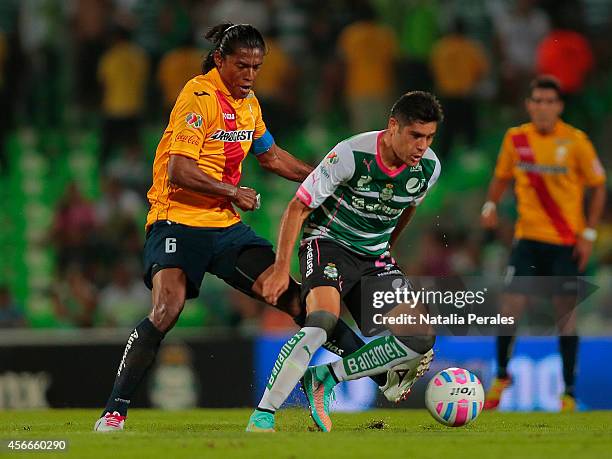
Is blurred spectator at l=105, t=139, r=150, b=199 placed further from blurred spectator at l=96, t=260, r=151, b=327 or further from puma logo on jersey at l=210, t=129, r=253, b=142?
puma logo on jersey at l=210, t=129, r=253, b=142

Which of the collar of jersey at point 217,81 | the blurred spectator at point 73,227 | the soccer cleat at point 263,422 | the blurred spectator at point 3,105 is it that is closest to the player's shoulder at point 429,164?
the collar of jersey at point 217,81

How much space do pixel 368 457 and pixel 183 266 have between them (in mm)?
2061

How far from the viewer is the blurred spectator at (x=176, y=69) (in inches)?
560

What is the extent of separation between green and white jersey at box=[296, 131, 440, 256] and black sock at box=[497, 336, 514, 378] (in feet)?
7.58

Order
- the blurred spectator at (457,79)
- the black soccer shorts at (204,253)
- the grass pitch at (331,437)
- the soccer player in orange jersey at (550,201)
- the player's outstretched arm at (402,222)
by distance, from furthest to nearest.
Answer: the blurred spectator at (457,79) < the soccer player in orange jersey at (550,201) < the player's outstretched arm at (402,222) < the black soccer shorts at (204,253) < the grass pitch at (331,437)

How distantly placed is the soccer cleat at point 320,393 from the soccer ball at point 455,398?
0.57m

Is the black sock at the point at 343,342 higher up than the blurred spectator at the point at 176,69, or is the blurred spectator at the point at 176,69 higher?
the blurred spectator at the point at 176,69

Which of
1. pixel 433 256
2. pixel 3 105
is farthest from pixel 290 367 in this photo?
pixel 3 105

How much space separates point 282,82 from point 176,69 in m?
1.27

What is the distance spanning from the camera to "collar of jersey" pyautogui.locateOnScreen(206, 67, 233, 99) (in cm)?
711

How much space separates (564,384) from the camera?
9.13 metres

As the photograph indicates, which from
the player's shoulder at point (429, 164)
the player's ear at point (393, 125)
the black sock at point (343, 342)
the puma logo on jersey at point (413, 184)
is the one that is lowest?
the black sock at point (343, 342)

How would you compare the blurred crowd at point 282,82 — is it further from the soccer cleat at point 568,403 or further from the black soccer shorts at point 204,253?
the black soccer shorts at point 204,253

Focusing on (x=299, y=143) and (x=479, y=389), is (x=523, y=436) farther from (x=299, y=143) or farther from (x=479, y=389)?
(x=299, y=143)
